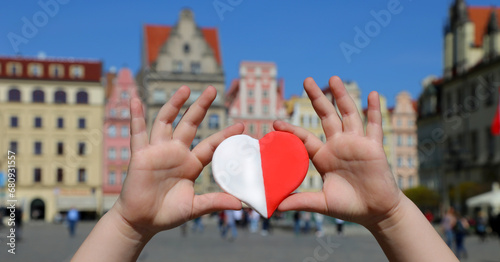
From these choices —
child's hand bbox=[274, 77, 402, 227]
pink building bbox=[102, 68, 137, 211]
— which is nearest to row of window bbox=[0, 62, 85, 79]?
pink building bbox=[102, 68, 137, 211]

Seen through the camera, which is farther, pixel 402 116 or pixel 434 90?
pixel 402 116

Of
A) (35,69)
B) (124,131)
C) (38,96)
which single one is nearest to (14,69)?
(35,69)

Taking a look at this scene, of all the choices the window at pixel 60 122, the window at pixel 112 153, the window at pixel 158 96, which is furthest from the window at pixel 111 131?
the window at pixel 158 96

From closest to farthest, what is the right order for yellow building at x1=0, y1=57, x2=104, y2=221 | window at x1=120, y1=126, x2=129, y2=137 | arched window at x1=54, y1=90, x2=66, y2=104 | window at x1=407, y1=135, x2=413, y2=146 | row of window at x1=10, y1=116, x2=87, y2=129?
yellow building at x1=0, y1=57, x2=104, y2=221 < row of window at x1=10, y1=116, x2=87, y2=129 < window at x1=120, y1=126, x2=129, y2=137 < arched window at x1=54, y1=90, x2=66, y2=104 < window at x1=407, y1=135, x2=413, y2=146

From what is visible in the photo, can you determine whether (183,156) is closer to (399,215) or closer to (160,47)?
(399,215)

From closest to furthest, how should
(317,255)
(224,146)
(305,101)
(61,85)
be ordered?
(224,146), (317,255), (305,101), (61,85)

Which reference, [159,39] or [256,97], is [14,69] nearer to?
[159,39]

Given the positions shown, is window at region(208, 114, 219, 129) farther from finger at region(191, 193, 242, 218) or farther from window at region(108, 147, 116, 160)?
finger at region(191, 193, 242, 218)

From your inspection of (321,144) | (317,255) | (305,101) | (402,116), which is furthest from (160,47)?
(321,144)
